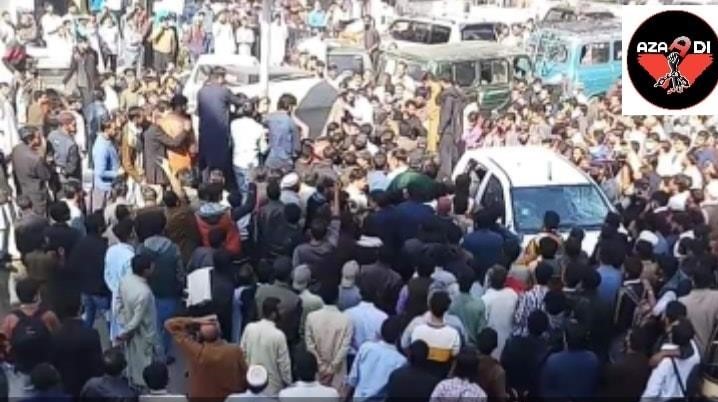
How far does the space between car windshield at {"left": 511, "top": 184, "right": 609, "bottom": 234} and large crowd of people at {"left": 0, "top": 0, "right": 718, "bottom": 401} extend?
0.97ft

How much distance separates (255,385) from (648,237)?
4738 mm

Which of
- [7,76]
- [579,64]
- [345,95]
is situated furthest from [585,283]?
[579,64]

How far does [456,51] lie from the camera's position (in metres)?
25.1

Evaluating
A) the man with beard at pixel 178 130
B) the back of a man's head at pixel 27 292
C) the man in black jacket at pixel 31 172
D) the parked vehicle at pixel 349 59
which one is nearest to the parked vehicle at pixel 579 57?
the parked vehicle at pixel 349 59

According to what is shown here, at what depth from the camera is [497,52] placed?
82.2ft

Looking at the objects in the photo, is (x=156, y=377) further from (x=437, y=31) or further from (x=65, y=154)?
(x=437, y=31)

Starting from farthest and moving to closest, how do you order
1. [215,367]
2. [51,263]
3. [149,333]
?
[51,263], [149,333], [215,367]

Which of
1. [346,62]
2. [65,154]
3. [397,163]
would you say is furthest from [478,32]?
[65,154]

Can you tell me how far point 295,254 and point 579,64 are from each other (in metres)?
15.0

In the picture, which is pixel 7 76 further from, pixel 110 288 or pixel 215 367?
pixel 215 367

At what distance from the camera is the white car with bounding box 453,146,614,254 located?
14.3 metres

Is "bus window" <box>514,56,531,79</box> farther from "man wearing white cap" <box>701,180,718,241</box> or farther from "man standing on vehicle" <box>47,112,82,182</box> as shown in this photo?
"man standing on vehicle" <box>47,112,82,182</box>

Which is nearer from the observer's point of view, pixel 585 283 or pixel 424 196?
pixel 585 283

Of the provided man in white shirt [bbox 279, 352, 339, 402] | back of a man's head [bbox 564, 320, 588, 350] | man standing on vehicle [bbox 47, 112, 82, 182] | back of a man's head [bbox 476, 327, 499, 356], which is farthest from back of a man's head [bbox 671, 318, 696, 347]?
man standing on vehicle [bbox 47, 112, 82, 182]
